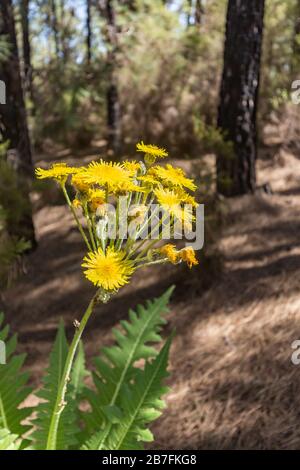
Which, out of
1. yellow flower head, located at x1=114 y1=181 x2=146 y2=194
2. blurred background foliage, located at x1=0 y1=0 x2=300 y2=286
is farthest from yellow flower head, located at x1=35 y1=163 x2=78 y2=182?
blurred background foliage, located at x1=0 y1=0 x2=300 y2=286

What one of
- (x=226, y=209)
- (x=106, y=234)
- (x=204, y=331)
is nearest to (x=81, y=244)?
(x=226, y=209)

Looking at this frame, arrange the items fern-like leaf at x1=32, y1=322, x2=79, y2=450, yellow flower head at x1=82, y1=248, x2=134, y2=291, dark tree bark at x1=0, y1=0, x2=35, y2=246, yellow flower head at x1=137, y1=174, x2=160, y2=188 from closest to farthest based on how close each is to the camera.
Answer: yellow flower head at x1=82, y1=248, x2=134, y2=291 < yellow flower head at x1=137, y1=174, x2=160, y2=188 < fern-like leaf at x1=32, y1=322, x2=79, y2=450 < dark tree bark at x1=0, y1=0, x2=35, y2=246

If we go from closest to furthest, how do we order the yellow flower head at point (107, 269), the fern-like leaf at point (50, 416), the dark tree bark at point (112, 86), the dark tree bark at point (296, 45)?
the yellow flower head at point (107, 269)
the fern-like leaf at point (50, 416)
the dark tree bark at point (296, 45)
the dark tree bark at point (112, 86)

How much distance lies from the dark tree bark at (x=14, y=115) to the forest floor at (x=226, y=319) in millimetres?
880

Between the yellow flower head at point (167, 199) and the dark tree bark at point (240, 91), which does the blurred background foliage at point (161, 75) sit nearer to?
the dark tree bark at point (240, 91)

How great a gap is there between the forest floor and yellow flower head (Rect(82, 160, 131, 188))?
1.87 meters

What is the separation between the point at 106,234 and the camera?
4.06ft

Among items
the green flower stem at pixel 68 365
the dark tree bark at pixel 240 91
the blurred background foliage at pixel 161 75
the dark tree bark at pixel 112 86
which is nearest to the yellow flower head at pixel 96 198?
the green flower stem at pixel 68 365

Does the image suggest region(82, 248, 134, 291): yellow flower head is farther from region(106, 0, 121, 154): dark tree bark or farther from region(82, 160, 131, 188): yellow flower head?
region(106, 0, 121, 154): dark tree bark

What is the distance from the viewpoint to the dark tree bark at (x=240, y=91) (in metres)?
5.12

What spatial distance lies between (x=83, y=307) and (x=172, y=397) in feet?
6.18

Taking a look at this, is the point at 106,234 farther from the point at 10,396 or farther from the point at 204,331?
the point at 204,331

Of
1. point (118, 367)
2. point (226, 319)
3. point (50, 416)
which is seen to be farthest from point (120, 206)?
point (226, 319)

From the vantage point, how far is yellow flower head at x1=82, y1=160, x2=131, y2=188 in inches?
45.5
